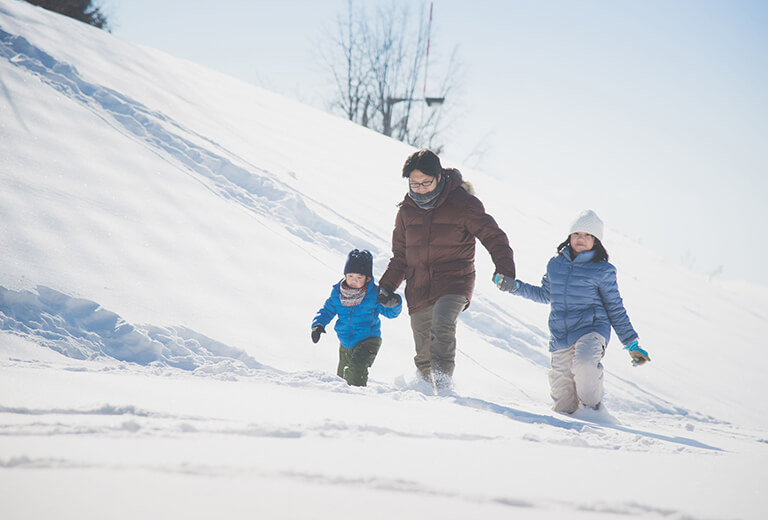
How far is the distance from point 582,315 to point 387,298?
131cm

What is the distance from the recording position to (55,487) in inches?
46.1

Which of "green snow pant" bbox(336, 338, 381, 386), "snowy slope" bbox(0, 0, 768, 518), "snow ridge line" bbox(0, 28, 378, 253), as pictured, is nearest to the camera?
"snowy slope" bbox(0, 0, 768, 518)

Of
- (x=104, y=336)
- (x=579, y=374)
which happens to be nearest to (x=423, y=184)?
(x=579, y=374)

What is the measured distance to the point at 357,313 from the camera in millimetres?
3602

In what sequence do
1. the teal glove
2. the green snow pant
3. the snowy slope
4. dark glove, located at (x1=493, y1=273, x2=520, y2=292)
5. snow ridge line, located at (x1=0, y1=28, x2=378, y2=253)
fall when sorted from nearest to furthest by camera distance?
1. the snowy slope
2. the teal glove
3. dark glove, located at (x1=493, y1=273, x2=520, y2=292)
4. the green snow pant
5. snow ridge line, located at (x1=0, y1=28, x2=378, y2=253)

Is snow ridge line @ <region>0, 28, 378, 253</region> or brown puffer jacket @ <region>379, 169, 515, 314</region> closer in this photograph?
brown puffer jacket @ <region>379, 169, 515, 314</region>

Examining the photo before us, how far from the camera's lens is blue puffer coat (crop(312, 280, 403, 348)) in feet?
11.7

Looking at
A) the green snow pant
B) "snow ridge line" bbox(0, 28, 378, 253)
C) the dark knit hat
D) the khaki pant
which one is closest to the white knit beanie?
the khaki pant

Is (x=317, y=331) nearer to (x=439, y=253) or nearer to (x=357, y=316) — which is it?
(x=357, y=316)

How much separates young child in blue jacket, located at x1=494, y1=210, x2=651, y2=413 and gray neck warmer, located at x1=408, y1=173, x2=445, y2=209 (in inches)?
26.3

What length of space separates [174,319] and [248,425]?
2.38 m

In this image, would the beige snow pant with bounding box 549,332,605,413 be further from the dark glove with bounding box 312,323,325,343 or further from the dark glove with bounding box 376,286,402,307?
the dark glove with bounding box 312,323,325,343

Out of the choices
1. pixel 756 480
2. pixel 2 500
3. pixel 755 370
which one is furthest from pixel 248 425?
pixel 755 370

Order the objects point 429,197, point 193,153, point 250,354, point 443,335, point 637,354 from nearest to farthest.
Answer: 1. point 637,354
2. point 443,335
3. point 429,197
4. point 250,354
5. point 193,153
